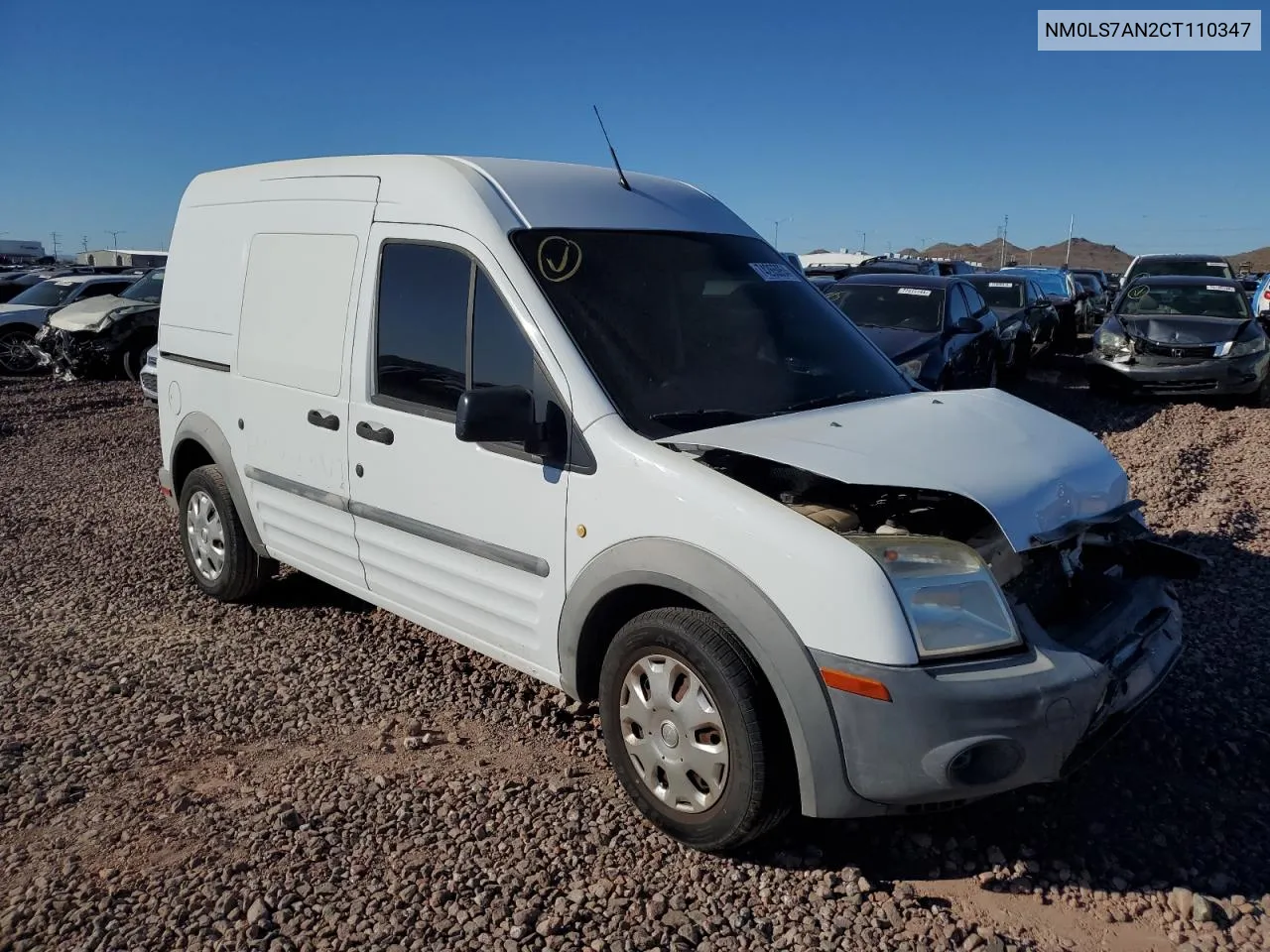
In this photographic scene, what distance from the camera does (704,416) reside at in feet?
11.0

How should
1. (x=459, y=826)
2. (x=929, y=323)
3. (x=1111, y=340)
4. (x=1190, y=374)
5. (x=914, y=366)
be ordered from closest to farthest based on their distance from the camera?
(x=459, y=826), (x=914, y=366), (x=929, y=323), (x=1190, y=374), (x=1111, y=340)

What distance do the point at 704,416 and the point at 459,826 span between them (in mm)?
1596

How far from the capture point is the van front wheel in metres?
2.87

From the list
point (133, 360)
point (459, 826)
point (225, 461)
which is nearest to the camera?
point (459, 826)

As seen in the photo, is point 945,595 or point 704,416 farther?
point 704,416

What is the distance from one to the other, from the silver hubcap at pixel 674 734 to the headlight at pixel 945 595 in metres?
0.66

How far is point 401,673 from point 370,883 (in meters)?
1.57

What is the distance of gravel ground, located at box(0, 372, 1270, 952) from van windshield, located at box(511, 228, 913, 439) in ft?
4.69

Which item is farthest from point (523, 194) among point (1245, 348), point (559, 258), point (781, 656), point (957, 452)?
point (1245, 348)

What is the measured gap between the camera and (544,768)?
3662mm

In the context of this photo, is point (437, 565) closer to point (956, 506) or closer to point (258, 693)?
point (258, 693)

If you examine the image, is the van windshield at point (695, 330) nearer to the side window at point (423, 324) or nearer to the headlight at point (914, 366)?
the side window at point (423, 324)

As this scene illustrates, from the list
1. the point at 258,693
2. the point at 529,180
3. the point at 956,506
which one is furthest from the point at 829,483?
the point at 258,693

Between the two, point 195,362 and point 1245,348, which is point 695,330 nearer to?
point 195,362
